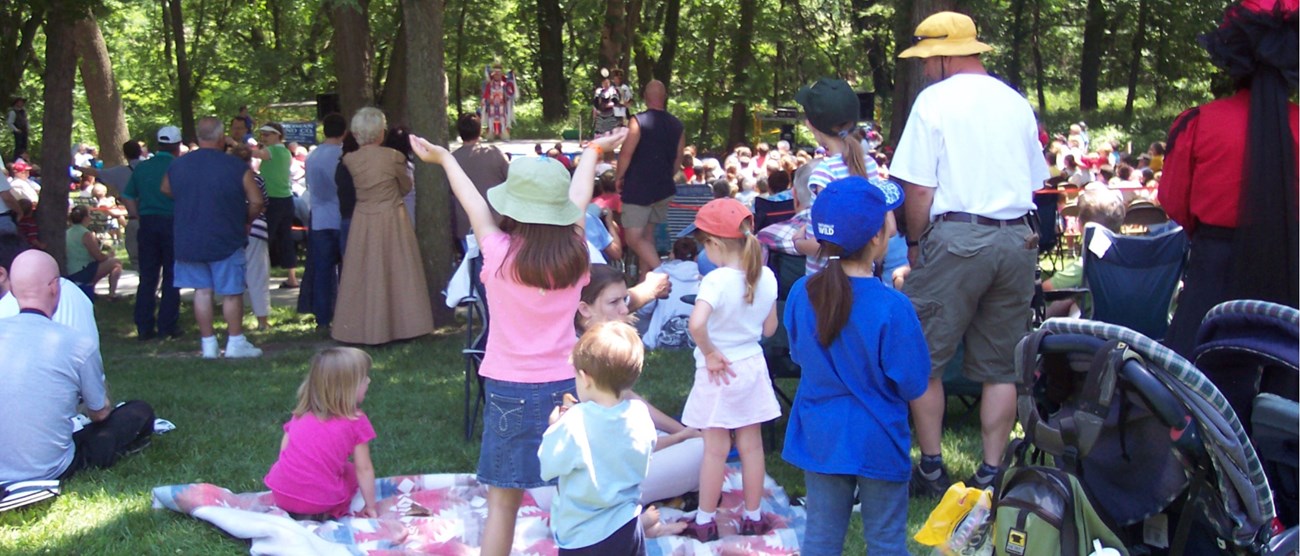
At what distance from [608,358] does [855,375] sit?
74 cm

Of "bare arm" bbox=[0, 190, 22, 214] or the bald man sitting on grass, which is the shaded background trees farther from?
the bald man sitting on grass

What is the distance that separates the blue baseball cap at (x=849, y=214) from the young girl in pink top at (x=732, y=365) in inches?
40.7

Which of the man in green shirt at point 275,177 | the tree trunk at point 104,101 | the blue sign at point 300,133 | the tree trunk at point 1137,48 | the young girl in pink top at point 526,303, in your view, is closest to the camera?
the young girl in pink top at point 526,303

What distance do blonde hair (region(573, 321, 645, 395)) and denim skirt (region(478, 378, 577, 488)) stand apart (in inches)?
16.8

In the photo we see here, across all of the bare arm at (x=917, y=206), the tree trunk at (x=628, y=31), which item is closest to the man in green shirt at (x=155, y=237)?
the bare arm at (x=917, y=206)

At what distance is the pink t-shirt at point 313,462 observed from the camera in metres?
5.09

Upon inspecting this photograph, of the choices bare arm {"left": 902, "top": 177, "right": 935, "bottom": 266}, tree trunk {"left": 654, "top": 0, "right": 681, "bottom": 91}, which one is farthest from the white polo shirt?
tree trunk {"left": 654, "top": 0, "right": 681, "bottom": 91}

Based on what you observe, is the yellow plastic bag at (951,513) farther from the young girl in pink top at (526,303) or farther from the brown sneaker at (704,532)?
the brown sneaker at (704,532)

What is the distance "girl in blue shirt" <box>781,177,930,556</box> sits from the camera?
3.76 metres

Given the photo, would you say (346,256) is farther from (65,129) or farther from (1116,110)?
(1116,110)

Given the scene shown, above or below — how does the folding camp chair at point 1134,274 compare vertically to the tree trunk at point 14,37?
below

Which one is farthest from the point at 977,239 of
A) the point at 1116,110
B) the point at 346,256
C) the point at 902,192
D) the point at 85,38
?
the point at 1116,110

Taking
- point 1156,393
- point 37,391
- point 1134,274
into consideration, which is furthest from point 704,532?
point 1134,274

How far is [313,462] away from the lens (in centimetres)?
509
